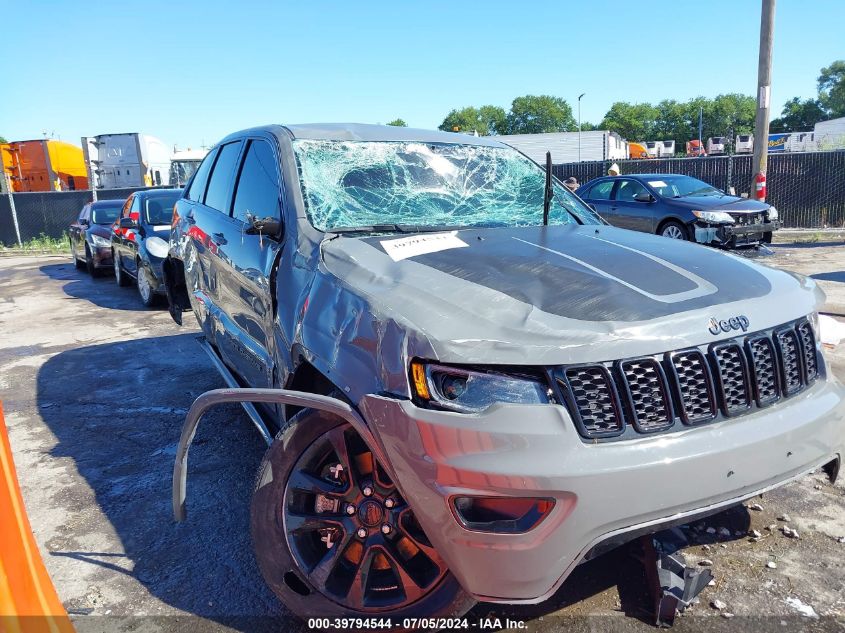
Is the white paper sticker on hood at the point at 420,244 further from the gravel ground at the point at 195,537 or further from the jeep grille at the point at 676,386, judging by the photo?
the gravel ground at the point at 195,537

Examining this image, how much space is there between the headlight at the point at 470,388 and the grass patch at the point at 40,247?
68.8 ft

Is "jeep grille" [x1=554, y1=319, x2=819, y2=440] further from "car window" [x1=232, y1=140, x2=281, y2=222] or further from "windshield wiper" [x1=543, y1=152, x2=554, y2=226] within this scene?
"car window" [x1=232, y1=140, x2=281, y2=222]

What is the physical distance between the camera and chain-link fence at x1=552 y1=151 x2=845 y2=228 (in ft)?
54.6

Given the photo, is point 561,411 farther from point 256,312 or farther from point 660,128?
point 660,128

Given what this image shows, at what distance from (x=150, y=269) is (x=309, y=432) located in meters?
7.39

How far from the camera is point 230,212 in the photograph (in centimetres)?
395

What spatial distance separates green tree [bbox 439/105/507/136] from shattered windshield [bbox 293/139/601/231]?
442 ft

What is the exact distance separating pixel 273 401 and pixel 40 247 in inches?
863

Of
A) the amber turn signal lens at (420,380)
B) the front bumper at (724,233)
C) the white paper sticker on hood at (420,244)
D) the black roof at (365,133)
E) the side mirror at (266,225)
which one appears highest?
the black roof at (365,133)

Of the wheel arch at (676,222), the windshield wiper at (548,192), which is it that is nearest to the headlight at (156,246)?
the windshield wiper at (548,192)

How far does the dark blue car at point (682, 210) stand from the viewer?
11289 millimetres

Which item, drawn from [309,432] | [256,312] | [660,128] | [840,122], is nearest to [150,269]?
[256,312]

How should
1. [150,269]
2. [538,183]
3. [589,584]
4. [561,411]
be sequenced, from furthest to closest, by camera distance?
1. [150,269]
2. [538,183]
3. [589,584]
4. [561,411]

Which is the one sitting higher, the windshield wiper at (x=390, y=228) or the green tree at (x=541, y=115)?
the green tree at (x=541, y=115)
